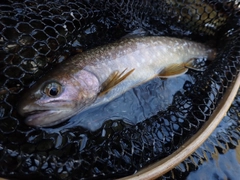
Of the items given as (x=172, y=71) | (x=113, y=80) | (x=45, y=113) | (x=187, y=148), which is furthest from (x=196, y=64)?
(x=45, y=113)

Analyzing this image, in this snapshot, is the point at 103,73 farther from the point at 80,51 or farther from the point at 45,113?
the point at 45,113

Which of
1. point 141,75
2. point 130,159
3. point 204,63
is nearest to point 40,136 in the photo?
point 130,159

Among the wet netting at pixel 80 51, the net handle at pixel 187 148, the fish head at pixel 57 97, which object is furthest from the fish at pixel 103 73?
the net handle at pixel 187 148

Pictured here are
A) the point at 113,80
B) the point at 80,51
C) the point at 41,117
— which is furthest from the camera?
the point at 80,51

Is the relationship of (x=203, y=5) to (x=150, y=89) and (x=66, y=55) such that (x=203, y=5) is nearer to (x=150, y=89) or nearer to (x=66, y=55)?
(x=150, y=89)

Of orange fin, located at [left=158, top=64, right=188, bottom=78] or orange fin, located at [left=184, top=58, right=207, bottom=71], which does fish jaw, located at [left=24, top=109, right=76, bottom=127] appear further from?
orange fin, located at [left=184, top=58, right=207, bottom=71]
